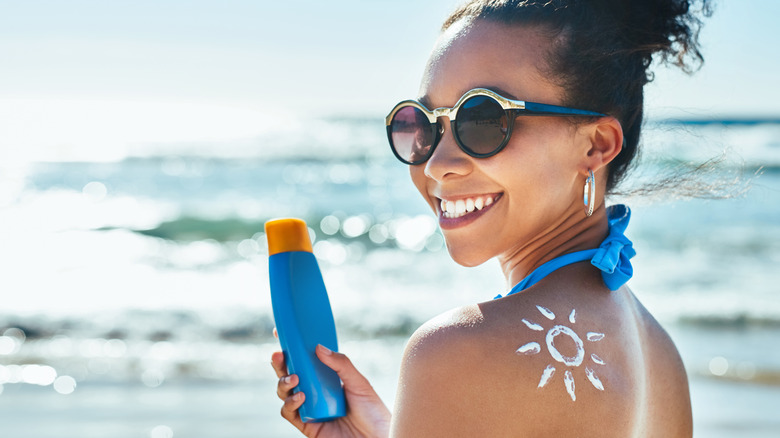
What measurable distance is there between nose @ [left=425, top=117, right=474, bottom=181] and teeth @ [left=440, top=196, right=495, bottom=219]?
60 millimetres

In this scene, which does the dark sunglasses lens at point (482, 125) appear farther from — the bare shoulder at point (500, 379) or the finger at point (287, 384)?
the finger at point (287, 384)

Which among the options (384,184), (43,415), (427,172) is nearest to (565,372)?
(427,172)

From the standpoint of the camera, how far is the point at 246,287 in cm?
978

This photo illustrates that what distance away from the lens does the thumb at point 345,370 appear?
1990 mm

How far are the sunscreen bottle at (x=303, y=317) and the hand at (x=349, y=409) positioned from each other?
0.02 m

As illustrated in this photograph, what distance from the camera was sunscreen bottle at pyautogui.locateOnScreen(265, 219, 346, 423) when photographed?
1.98 meters

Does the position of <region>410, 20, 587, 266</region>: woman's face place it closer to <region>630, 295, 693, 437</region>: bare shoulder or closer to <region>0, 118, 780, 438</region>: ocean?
<region>630, 295, 693, 437</region>: bare shoulder

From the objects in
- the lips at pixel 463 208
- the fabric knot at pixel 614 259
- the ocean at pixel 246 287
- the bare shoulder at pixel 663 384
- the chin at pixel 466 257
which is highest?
the ocean at pixel 246 287

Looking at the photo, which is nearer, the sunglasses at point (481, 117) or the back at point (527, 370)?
the back at point (527, 370)

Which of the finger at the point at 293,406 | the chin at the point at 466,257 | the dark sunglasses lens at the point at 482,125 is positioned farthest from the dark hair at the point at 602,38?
the finger at the point at 293,406

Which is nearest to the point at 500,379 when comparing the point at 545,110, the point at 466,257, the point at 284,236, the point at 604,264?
the point at 604,264

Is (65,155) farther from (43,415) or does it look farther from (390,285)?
(43,415)

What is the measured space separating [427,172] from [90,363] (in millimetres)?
5914

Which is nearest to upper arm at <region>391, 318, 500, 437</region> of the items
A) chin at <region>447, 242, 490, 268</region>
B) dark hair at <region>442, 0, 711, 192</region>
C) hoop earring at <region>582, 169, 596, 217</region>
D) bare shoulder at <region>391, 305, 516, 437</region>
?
bare shoulder at <region>391, 305, 516, 437</region>
